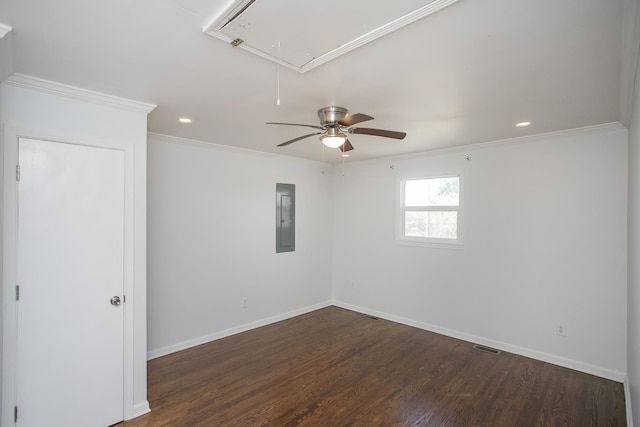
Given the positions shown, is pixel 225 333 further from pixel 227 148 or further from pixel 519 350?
pixel 519 350

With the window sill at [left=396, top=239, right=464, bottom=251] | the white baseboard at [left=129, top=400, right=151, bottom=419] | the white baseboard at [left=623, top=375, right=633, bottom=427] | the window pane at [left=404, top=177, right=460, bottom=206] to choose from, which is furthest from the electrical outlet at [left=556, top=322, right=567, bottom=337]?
the white baseboard at [left=129, top=400, right=151, bottom=419]

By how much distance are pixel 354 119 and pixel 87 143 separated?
1989 millimetres

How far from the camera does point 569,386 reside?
308 cm

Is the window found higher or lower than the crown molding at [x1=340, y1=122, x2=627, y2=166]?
lower

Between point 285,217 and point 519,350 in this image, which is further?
point 285,217

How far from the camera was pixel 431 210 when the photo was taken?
15.2 ft

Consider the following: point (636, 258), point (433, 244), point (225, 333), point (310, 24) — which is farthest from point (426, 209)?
point (310, 24)

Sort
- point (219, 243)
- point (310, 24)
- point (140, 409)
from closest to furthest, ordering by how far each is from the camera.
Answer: point (310, 24)
point (140, 409)
point (219, 243)

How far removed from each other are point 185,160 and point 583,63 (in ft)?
12.5

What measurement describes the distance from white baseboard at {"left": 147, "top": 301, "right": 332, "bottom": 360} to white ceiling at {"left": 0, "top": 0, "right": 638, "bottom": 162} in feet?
8.44

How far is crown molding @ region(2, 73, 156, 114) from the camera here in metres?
2.12

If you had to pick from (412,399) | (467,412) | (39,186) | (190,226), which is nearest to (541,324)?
(467,412)

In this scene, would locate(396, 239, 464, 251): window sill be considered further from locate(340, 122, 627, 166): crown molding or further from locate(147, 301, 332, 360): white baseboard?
locate(147, 301, 332, 360): white baseboard

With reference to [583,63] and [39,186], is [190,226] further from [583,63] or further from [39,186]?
[583,63]
